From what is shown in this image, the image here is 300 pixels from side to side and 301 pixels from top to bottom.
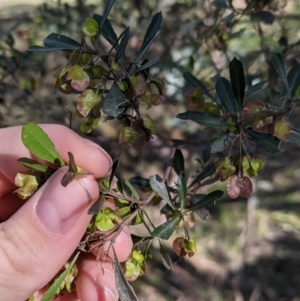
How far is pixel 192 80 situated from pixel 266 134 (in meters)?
0.37

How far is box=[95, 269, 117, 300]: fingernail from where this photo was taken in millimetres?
1243

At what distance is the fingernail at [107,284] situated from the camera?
4.08 feet


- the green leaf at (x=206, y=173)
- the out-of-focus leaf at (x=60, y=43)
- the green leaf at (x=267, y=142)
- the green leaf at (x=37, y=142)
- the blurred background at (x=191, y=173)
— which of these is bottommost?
the blurred background at (x=191, y=173)

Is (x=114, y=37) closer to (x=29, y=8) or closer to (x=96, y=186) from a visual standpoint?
(x=96, y=186)

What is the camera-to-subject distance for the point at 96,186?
88 cm

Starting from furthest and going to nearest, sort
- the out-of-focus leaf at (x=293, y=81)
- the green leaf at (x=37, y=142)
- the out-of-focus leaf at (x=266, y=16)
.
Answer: the out-of-focus leaf at (x=266, y=16) < the out-of-focus leaf at (x=293, y=81) < the green leaf at (x=37, y=142)

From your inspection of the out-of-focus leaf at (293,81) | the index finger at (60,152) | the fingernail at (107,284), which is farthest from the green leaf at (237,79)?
the fingernail at (107,284)

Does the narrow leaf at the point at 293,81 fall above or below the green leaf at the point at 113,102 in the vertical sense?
below

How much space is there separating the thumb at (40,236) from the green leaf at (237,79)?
1.27 feet

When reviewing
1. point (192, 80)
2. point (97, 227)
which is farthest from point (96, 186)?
point (192, 80)

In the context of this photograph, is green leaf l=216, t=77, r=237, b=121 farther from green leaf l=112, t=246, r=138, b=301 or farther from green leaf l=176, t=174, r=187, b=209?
green leaf l=112, t=246, r=138, b=301

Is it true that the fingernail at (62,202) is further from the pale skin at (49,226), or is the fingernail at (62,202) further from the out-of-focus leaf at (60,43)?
the out-of-focus leaf at (60,43)

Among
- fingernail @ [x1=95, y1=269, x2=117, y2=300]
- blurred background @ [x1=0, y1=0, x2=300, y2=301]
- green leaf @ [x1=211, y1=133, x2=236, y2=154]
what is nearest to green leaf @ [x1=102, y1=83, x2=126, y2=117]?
green leaf @ [x1=211, y1=133, x2=236, y2=154]

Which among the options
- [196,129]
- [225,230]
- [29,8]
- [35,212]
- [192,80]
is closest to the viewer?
[35,212]
